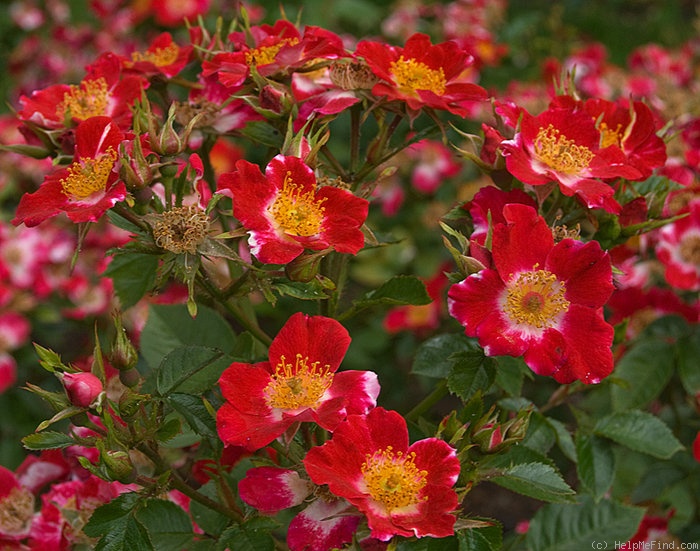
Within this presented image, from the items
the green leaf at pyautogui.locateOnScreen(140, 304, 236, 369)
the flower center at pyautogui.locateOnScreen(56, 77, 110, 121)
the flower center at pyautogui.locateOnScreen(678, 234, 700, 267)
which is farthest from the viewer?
the flower center at pyautogui.locateOnScreen(678, 234, 700, 267)

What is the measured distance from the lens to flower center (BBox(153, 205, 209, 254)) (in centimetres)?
91

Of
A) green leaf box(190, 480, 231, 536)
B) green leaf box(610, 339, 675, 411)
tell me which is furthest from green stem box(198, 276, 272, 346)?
green leaf box(610, 339, 675, 411)

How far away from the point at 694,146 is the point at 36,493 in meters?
1.38

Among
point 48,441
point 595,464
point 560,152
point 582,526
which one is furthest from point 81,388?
point 582,526

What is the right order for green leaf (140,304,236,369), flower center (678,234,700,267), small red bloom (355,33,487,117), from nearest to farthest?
small red bloom (355,33,487,117), green leaf (140,304,236,369), flower center (678,234,700,267)

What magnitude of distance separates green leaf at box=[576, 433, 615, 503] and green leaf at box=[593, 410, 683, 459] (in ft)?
0.06

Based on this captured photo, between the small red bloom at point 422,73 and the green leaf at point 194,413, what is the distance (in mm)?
457

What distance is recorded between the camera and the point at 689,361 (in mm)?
1545

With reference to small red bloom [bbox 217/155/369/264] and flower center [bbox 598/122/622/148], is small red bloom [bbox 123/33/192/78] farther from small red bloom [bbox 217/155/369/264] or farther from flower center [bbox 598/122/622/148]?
flower center [bbox 598/122/622/148]

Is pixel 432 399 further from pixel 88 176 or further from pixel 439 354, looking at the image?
pixel 88 176

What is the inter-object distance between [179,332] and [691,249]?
95 centimetres

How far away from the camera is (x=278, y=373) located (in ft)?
3.20

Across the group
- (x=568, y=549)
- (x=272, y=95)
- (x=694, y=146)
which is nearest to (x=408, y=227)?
(x=694, y=146)

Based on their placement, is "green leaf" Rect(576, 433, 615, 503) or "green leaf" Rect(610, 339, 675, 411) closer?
"green leaf" Rect(576, 433, 615, 503)
